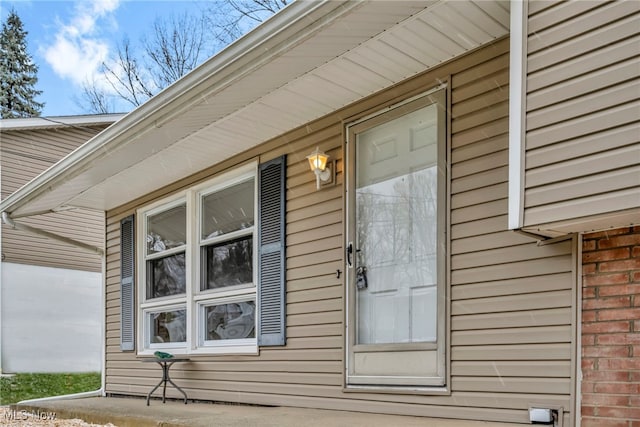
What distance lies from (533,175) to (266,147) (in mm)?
2588

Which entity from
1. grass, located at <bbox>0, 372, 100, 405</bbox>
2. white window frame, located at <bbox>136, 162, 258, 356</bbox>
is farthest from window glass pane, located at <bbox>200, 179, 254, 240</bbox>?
grass, located at <bbox>0, 372, 100, 405</bbox>

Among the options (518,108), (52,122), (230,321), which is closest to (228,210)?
(230,321)

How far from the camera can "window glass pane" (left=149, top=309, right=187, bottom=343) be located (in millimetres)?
5707

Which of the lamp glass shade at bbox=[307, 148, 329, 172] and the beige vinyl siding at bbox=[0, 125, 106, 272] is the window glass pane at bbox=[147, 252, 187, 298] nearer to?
the lamp glass shade at bbox=[307, 148, 329, 172]

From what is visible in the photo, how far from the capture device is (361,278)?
3.83 m

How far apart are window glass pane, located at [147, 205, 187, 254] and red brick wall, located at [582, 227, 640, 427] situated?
157 inches

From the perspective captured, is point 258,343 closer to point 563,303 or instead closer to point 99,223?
point 563,303

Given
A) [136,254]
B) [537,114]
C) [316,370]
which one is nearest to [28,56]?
[136,254]

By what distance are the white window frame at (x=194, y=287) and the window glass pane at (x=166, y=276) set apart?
0.07 m

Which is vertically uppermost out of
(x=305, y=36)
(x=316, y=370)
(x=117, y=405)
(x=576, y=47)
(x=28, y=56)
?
(x=28, y=56)

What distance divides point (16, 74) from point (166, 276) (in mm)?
17000

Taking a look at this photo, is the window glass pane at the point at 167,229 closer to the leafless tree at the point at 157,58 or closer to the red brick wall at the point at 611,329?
the red brick wall at the point at 611,329

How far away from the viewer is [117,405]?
16.9 ft

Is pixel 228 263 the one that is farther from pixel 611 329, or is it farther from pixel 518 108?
pixel 611 329
